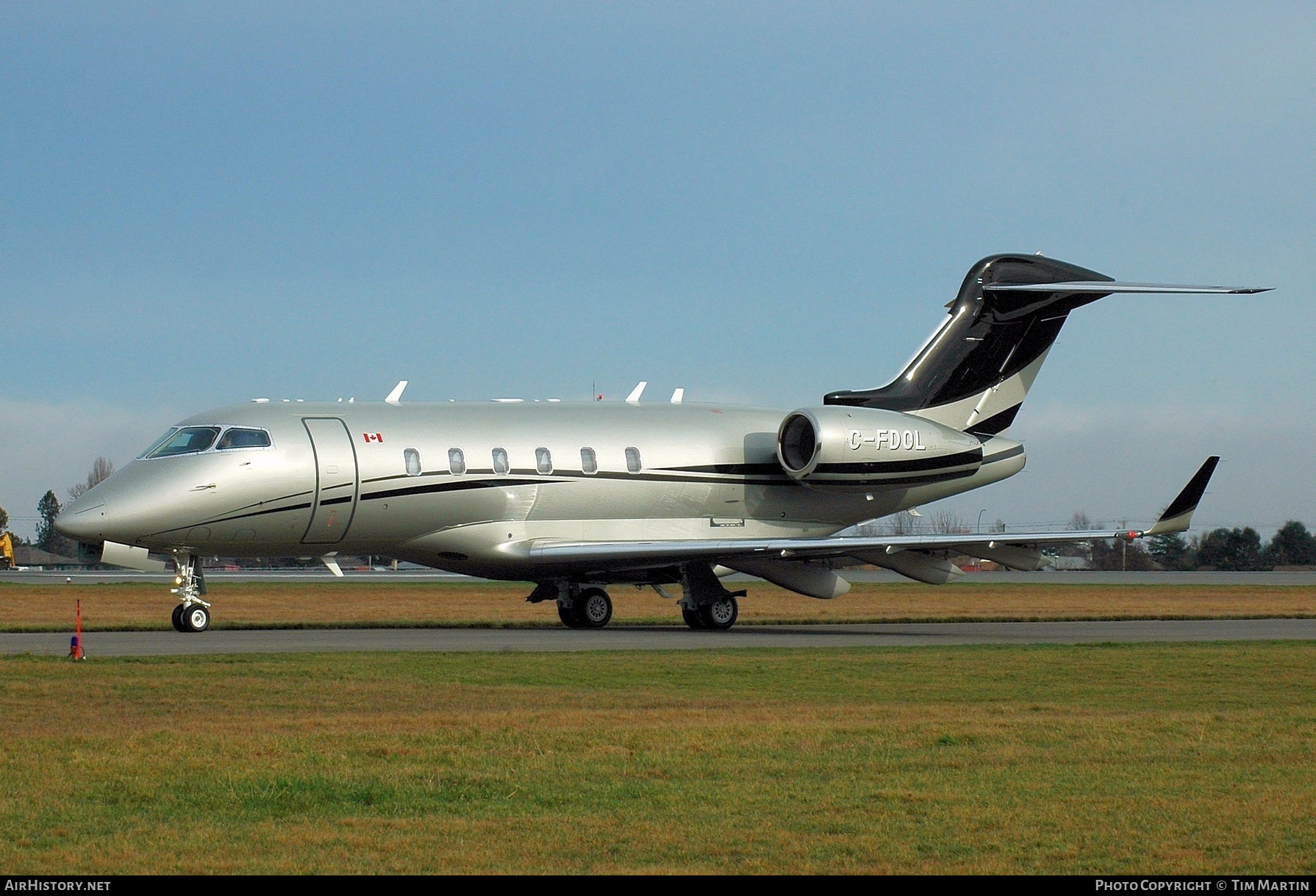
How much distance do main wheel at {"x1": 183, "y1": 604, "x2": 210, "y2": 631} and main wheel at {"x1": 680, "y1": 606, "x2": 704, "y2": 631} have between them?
8557 millimetres

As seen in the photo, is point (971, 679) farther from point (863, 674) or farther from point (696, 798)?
point (696, 798)

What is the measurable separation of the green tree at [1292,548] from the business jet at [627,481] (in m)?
74.6

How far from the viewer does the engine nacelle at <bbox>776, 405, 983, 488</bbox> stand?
28766mm

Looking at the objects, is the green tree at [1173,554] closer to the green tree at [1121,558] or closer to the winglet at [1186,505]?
the green tree at [1121,558]

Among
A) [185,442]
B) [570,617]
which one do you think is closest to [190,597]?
[185,442]

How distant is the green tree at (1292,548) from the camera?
98938mm

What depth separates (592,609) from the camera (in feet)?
94.1

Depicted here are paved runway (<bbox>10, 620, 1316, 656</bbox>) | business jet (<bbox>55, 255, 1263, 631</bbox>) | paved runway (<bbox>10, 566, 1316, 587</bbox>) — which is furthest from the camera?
paved runway (<bbox>10, 566, 1316, 587</bbox>)

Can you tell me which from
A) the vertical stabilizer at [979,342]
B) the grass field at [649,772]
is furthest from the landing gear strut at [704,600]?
the grass field at [649,772]

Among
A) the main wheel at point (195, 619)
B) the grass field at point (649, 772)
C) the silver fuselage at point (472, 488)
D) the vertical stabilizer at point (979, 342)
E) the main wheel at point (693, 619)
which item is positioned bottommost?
the grass field at point (649, 772)

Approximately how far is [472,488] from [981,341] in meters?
11.5

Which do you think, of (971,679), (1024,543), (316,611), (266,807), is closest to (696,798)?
(266,807)

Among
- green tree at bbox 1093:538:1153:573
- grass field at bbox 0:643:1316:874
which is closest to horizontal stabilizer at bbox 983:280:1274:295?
grass field at bbox 0:643:1316:874

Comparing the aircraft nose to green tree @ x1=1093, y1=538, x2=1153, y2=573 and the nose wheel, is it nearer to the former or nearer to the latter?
the nose wheel
